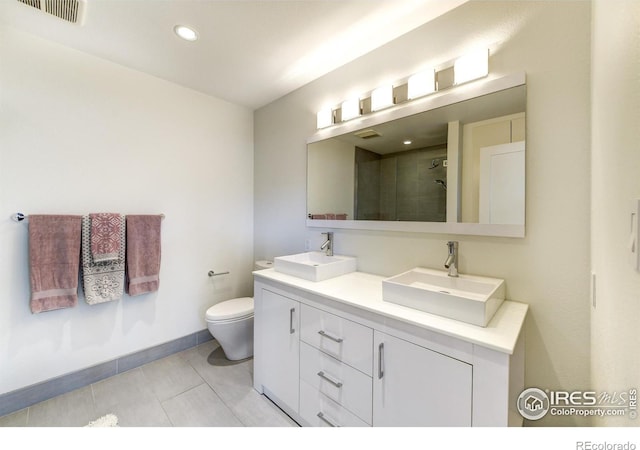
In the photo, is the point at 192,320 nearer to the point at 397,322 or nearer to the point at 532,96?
the point at 397,322

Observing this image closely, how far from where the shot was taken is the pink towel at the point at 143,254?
78.4 inches

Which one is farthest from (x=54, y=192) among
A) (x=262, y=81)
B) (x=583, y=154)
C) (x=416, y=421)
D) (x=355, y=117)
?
(x=583, y=154)

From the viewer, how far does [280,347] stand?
1609 mm

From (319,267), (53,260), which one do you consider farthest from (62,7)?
(319,267)

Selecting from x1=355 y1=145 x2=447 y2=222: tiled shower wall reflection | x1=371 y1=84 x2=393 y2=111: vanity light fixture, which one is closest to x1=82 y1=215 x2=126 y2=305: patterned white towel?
x1=355 y1=145 x2=447 y2=222: tiled shower wall reflection

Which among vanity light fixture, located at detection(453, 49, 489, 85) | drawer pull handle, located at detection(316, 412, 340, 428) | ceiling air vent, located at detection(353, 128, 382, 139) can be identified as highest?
vanity light fixture, located at detection(453, 49, 489, 85)

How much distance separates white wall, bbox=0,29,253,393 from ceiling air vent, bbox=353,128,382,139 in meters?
1.44

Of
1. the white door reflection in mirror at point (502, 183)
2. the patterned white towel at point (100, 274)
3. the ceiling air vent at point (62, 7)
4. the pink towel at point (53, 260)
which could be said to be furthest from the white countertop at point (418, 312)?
the ceiling air vent at point (62, 7)

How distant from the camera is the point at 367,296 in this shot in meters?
1.31

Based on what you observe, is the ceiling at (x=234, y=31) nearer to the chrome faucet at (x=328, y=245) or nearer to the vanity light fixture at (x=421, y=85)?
the vanity light fixture at (x=421, y=85)

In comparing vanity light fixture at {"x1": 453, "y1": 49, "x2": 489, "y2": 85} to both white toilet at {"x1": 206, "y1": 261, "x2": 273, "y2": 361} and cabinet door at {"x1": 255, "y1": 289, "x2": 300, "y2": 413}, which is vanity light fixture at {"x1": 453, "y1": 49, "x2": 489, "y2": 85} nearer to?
cabinet door at {"x1": 255, "y1": 289, "x2": 300, "y2": 413}

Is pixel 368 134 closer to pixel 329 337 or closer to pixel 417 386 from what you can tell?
pixel 329 337

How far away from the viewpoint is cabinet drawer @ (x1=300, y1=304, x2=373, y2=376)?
46.6 inches

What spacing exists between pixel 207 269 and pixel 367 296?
6.02ft
